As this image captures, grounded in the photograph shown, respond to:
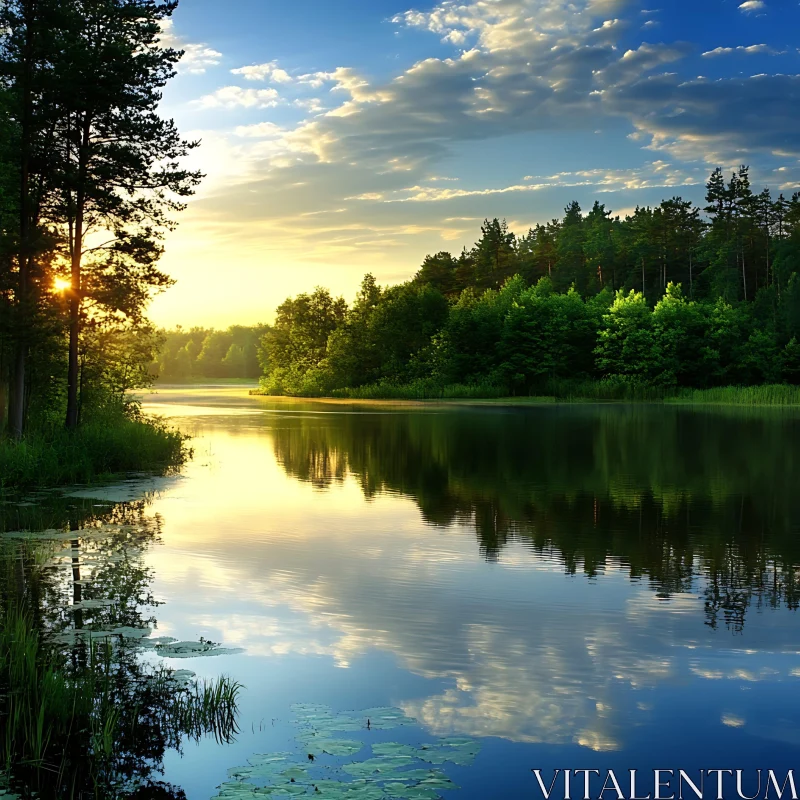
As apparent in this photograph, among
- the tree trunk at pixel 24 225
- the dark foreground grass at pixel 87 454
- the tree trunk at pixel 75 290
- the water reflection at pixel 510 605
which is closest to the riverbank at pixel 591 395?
the dark foreground grass at pixel 87 454

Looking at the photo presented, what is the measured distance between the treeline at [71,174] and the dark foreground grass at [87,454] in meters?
0.96

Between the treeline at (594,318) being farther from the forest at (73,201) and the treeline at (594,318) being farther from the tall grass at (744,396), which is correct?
the forest at (73,201)

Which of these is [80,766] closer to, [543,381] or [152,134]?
[152,134]

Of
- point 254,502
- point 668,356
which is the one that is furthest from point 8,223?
point 668,356

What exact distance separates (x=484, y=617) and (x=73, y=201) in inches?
836

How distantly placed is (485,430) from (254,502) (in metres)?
25.2

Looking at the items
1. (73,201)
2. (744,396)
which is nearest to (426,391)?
(744,396)

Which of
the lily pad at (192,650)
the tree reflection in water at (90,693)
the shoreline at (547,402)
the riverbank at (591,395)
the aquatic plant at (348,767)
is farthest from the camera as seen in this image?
the riverbank at (591,395)

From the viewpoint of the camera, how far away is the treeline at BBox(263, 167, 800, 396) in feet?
294

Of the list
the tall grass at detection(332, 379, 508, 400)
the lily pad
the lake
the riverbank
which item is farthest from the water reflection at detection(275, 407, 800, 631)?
the tall grass at detection(332, 379, 508, 400)

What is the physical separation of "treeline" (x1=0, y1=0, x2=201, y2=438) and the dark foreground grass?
963mm

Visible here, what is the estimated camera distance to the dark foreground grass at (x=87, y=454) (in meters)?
22.0

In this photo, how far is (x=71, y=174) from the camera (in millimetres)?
25484

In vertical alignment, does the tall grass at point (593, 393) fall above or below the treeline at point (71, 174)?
below
